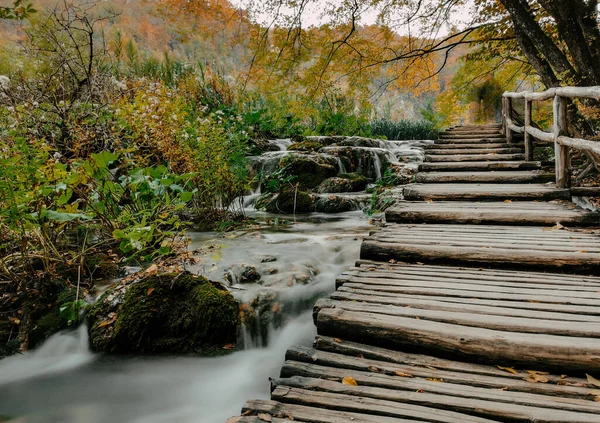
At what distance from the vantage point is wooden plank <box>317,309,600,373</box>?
1.83 metres

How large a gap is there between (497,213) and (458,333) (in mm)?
2556

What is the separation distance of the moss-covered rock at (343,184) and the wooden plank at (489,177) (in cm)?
270

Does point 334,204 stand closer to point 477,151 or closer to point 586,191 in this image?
point 477,151

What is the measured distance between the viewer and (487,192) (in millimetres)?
5035

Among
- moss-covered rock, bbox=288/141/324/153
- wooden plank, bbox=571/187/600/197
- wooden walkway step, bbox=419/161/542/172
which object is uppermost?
moss-covered rock, bbox=288/141/324/153

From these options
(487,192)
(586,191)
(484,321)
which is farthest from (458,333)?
(487,192)

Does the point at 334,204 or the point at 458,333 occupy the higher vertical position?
the point at 334,204

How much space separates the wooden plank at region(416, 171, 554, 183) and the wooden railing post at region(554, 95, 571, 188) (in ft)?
2.28

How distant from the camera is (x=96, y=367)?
340 centimetres

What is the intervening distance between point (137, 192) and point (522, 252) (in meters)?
3.64

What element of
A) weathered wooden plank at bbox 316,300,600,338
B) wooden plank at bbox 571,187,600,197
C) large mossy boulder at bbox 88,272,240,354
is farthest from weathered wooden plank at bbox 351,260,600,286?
wooden plank at bbox 571,187,600,197

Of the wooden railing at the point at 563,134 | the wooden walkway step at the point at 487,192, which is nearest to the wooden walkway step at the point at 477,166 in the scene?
the wooden railing at the point at 563,134

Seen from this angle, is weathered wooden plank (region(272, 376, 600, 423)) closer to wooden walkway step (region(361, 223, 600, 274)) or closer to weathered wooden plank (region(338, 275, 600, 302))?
weathered wooden plank (region(338, 275, 600, 302))

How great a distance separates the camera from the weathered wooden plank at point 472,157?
6730 millimetres
